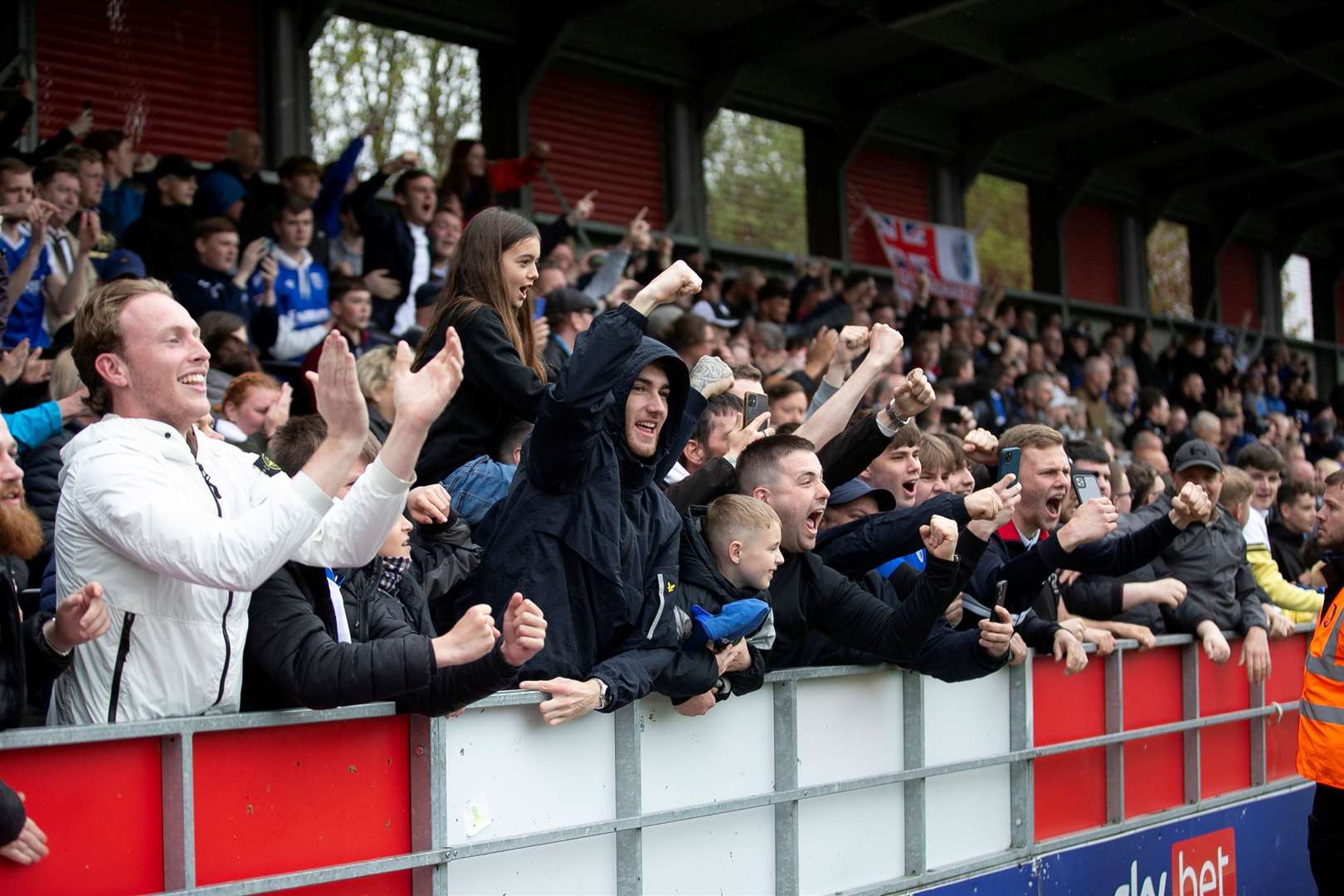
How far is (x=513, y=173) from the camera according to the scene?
11898 millimetres

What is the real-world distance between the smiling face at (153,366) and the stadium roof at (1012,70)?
9.48m

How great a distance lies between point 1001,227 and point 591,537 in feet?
54.1

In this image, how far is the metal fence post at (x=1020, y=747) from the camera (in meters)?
5.84

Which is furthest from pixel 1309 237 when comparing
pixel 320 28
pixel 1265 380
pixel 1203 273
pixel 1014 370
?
pixel 320 28

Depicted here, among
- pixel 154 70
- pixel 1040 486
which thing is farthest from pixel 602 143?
pixel 1040 486

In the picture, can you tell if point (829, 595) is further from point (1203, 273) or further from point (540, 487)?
point (1203, 273)

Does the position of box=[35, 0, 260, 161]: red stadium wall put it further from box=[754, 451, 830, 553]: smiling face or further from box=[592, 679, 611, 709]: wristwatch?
box=[592, 679, 611, 709]: wristwatch

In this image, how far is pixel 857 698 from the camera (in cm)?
520

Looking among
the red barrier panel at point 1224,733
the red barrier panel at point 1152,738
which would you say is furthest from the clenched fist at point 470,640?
the red barrier panel at point 1224,733

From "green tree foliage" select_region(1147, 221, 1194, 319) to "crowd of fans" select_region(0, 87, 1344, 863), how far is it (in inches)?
499

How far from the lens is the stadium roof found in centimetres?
1419

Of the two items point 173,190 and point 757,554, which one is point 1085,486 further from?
point 173,190

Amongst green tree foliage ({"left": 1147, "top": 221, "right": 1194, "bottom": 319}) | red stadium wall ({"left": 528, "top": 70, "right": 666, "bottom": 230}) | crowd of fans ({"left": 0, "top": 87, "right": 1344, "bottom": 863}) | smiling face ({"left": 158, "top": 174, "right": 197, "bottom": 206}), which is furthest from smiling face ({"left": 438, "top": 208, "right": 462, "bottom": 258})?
green tree foliage ({"left": 1147, "top": 221, "right": 1194, "bottom": 319})

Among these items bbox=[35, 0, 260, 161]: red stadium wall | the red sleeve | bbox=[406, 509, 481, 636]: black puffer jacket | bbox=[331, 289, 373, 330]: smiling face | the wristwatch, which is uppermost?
bbox=[35, 0, 260, 161]: red stadium wall
